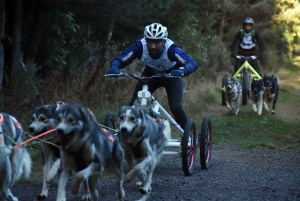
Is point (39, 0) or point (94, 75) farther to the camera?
point (94, 75)

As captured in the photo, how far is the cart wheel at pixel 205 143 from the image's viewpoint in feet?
31.0

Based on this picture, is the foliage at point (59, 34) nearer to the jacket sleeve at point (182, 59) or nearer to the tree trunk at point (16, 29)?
the tree trunk at point (16, 29)

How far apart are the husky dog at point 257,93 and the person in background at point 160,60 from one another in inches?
355

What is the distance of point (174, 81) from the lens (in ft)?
30.2

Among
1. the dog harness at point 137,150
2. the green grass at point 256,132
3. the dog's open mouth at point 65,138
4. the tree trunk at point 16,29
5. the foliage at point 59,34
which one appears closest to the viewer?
the dog's open mouth at point 65,138

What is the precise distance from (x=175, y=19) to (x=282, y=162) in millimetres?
6259

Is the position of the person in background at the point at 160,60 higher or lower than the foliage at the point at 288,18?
lower

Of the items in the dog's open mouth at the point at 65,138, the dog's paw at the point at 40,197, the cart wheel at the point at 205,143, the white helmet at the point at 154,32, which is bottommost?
the dog's paw at the point at 40,197

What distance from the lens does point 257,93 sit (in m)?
18.3

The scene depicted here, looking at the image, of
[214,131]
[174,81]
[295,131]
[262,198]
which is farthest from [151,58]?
[295,131]

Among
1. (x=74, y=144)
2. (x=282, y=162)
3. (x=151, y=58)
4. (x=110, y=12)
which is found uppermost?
(x=110, y=12)

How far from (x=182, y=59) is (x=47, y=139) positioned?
99.1 inches

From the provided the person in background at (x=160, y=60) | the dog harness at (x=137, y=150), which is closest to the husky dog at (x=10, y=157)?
the dog harness at (x=137, y=150)

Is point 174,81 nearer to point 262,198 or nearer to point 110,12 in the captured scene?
point 262,198
